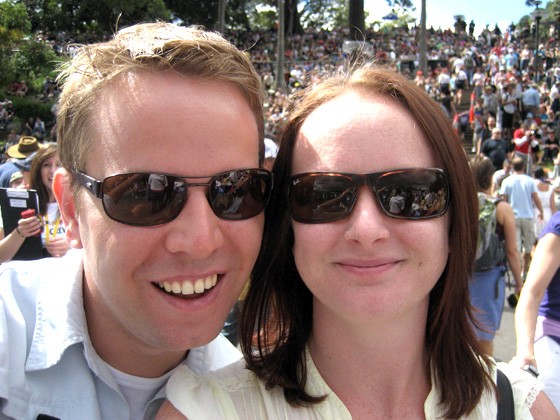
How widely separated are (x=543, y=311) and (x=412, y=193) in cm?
215

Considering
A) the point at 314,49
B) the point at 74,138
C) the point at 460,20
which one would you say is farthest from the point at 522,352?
the point at 460,20

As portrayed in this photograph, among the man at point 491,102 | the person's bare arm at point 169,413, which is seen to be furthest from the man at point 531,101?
the person's bare arm at point 169,413

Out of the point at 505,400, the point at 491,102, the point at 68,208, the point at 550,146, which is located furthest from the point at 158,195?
the point at 491,102

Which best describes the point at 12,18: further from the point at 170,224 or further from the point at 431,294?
the point at 431,294

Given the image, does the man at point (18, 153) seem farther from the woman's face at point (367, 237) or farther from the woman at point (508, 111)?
the woman at point (508, 111)

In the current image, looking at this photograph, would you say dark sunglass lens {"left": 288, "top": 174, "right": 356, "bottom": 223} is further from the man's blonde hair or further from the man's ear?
the man's ear

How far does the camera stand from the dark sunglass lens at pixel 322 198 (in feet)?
4.84

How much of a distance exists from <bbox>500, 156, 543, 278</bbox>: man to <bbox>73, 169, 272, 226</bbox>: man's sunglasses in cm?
787

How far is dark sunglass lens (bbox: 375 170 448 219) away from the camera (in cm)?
148

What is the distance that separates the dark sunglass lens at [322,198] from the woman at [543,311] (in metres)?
1.88

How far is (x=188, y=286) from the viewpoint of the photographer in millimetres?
1570

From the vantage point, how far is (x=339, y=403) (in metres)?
1.57

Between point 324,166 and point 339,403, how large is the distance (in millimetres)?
674

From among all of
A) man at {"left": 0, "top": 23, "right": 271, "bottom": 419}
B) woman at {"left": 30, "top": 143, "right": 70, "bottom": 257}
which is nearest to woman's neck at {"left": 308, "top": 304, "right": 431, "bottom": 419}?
man at {"left": 0, "top": 23, "right": 271, "bottom": 419}
